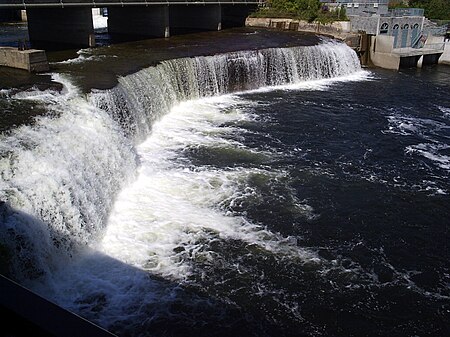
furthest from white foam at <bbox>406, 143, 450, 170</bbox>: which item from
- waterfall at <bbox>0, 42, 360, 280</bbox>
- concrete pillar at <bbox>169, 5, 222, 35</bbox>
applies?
concrete pillar at <bbox>169, 5, 222, 35</bbox>

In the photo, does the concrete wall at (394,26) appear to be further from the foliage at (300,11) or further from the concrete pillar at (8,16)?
the concrete pillar at (8,16)

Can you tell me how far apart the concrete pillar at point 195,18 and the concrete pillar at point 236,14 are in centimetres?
272

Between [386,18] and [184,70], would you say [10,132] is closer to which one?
[184,70]

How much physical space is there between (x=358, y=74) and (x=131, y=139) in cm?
1570

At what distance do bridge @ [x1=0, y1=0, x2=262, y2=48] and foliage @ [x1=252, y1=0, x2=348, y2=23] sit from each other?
48.0 inches

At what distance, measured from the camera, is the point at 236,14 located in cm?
3284

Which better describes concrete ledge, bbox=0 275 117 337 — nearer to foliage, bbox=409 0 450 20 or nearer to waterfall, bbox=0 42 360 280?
waterfall, bbox=0 42 360 280

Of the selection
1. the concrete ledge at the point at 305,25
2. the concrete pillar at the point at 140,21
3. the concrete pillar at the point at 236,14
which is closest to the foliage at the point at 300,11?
the concrete ledge at the point at 305,25

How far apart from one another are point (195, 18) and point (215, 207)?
74.7ft

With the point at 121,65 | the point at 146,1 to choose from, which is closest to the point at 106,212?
the point at 121,65

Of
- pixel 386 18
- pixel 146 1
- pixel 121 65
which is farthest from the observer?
pixel 386 18

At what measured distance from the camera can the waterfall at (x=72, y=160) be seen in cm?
734

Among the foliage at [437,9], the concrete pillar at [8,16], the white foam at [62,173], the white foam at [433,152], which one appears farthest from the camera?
the concrete pillar at [8,16]

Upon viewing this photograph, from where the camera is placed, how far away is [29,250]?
7.13m
